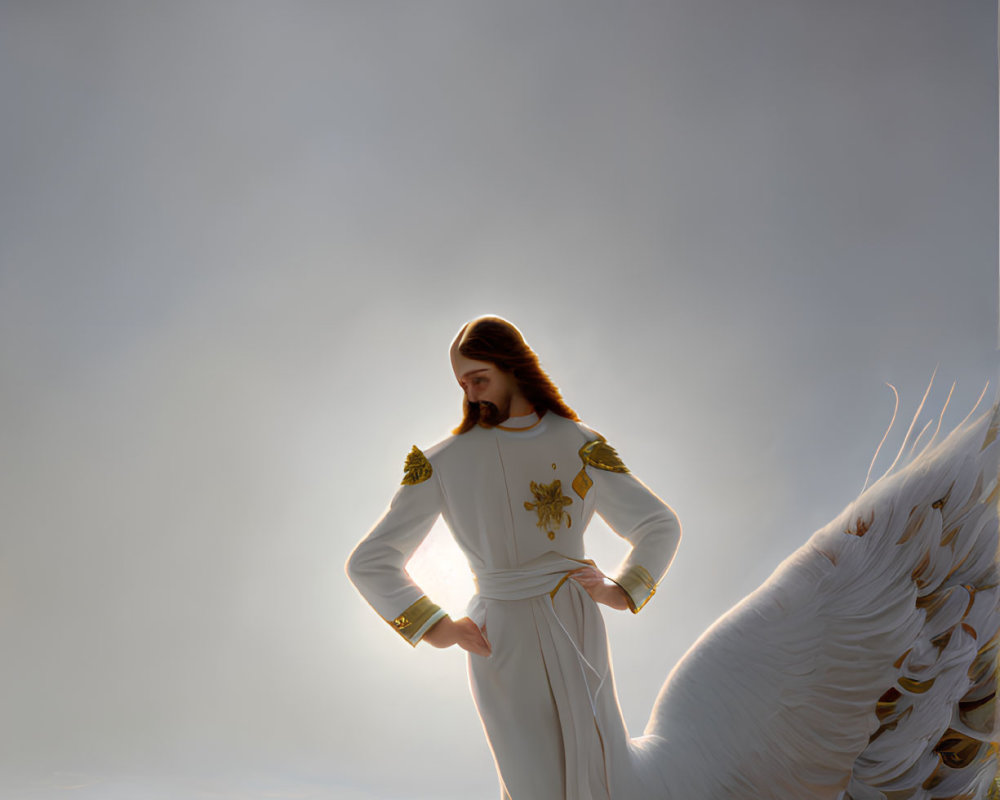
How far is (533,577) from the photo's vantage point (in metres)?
1.55

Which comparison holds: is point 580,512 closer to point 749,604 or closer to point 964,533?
point 749,604

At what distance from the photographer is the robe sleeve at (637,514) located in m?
1.61

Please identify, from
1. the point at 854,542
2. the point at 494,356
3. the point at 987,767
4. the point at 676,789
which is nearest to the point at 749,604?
the point at 854,542

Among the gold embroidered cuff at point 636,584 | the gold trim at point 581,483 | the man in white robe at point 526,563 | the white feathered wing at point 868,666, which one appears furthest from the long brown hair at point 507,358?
the white feathered wing at point 868,666

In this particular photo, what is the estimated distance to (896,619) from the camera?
5.52ft

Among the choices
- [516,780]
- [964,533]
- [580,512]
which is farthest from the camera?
[964,533]

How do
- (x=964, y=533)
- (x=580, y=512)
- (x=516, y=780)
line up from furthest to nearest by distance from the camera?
(x=964, y=533) → (x=580, y=512) → (x=516, y=780)

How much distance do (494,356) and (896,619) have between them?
103 centimetres

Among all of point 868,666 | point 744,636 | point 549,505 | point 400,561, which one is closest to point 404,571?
point 400,561

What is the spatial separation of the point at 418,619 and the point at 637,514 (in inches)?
19.5

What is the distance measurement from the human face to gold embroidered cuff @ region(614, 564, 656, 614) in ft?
1.32

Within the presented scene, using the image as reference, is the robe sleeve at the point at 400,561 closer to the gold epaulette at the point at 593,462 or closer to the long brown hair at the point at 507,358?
the long brown hair at the point at 507,358

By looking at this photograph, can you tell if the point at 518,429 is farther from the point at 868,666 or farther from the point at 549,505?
the point at 868,666

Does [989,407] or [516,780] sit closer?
[516,780]
